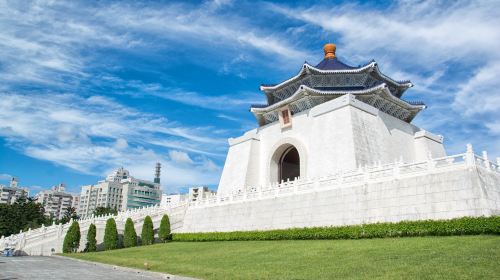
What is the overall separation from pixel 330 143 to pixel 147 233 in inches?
458

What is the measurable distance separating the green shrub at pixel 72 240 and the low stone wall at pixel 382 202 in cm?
780

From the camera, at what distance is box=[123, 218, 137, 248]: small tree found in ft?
74.4

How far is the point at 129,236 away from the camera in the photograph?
22750mm

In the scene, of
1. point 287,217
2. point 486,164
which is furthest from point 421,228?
point 287,217

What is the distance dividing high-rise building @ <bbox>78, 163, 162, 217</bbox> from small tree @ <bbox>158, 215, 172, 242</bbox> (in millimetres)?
71937

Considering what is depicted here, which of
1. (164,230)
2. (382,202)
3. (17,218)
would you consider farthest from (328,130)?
(17,218)

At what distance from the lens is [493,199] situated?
12773mm

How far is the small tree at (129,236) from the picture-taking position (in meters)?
22.7

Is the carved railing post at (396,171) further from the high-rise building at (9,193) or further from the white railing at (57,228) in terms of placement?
the high-rise building at (9,193)

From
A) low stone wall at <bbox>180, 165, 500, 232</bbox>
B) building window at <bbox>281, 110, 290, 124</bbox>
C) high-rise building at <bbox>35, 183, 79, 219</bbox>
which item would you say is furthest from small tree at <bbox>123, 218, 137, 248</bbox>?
high-rise building at <bbox>35, 183, 79, 219</bbox>

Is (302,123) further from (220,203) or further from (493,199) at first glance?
(493,199)

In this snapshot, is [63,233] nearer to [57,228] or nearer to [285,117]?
[57,228]

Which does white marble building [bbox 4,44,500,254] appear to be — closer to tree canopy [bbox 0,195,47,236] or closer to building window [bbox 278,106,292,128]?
building window [bbox 278,106,292,128]

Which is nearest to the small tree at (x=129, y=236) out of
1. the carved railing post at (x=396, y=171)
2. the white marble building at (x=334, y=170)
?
the white marble building at (x=334, y=170)
